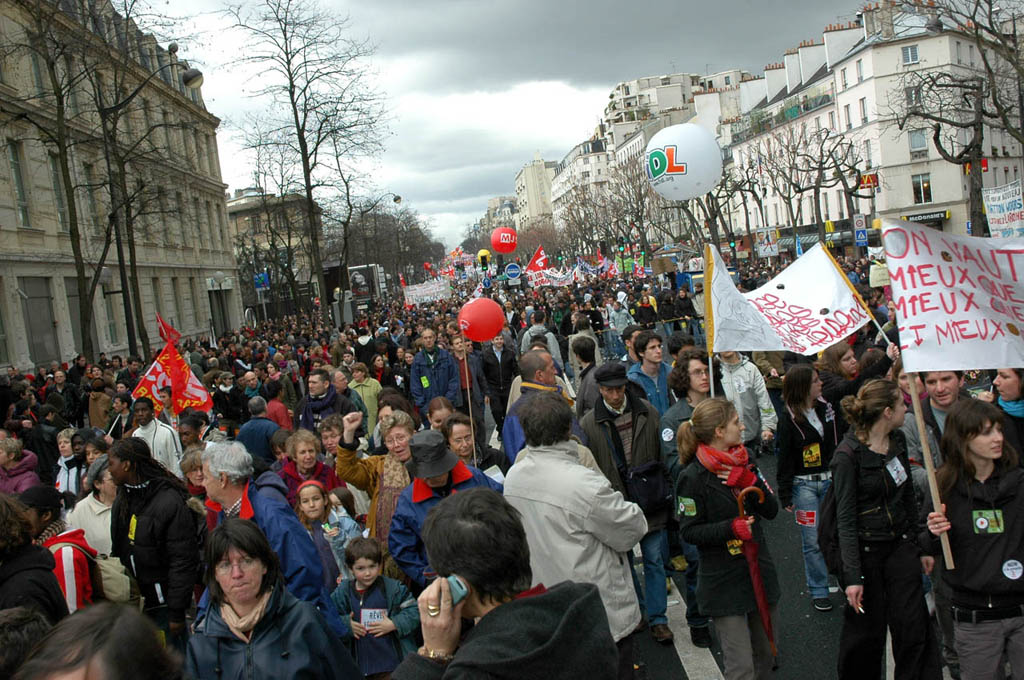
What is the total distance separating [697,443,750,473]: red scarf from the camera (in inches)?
161

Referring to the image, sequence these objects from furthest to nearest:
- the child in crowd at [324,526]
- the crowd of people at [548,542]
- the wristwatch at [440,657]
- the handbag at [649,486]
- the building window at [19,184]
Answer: the building window at [19,184], the handbag at [649,486], the child in crowd at [324,526], the crowd of people at [548,542], the wristwatch at [440,657]

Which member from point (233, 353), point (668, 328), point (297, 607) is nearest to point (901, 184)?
point (668, 328)

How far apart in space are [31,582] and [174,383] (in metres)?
6.46

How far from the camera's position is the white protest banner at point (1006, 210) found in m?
13.9

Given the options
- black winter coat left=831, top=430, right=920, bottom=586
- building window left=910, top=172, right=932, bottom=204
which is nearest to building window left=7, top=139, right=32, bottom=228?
black winter coat left=831, top=430, right=920, bottom=586

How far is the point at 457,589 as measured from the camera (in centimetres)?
218

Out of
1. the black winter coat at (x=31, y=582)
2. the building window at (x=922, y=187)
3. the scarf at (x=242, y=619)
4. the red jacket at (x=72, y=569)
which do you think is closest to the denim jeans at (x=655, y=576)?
the scarf at (x=242, y=619)

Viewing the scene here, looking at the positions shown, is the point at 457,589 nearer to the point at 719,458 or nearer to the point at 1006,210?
the point at 719,458

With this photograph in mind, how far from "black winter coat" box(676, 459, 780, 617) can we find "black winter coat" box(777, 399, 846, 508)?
4.33ft

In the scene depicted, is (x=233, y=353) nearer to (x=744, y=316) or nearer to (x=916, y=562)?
(x=744, y=316)

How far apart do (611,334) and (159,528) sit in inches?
648

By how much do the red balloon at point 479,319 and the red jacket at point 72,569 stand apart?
5.46 metres

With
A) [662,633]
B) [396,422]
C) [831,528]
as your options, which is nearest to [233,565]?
[396,422]

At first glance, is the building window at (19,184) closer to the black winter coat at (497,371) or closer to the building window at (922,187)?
the black winter coat at (497,371)
